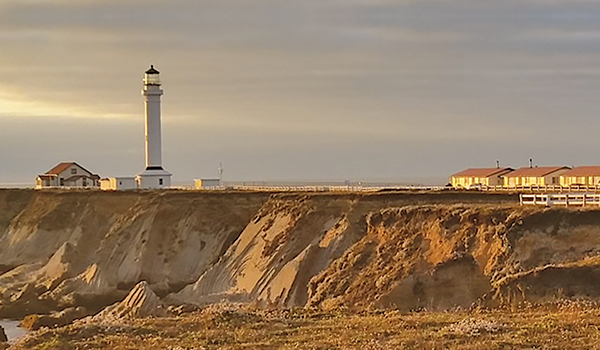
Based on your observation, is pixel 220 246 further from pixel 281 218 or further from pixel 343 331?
pixel 343 331

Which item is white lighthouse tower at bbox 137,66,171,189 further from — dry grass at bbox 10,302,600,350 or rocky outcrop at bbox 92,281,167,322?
dry grass at bbox 10,302,600,350

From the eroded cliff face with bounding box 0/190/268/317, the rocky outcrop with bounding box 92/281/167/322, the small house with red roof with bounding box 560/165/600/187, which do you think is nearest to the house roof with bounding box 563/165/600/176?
the small house with red roof with bounding box 560/165/600/187

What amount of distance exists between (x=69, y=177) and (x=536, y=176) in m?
45.0

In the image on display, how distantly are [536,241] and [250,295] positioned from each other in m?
17.1

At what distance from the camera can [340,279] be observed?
38.2 metres

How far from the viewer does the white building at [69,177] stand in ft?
293

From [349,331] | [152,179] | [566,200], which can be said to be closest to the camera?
[349,331]

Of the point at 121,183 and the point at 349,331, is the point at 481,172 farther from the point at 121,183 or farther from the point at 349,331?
the point at 349,331

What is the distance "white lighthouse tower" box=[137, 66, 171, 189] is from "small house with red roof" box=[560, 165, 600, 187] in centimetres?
3282

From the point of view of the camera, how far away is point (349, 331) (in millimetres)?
21484

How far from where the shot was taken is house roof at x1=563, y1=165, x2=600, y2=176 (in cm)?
7122

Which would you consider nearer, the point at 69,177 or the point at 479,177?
the point at 479,177

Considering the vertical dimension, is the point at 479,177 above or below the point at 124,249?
above

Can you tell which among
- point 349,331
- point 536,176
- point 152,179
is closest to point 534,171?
point 536,176
